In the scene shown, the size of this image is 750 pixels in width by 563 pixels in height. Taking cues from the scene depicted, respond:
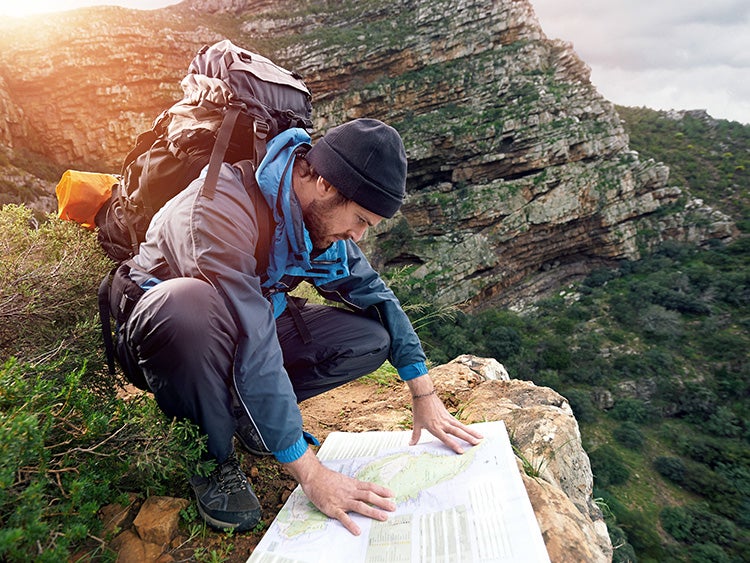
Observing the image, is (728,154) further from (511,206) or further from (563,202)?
(511,206)

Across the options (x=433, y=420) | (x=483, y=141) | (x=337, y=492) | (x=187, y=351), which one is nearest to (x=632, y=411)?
(x=483, y=141)

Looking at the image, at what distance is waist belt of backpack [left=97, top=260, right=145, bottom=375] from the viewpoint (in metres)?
1.12

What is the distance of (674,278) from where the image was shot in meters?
26.1

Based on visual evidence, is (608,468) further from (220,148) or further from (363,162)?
(220,148)

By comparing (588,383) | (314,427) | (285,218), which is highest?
(285,218)

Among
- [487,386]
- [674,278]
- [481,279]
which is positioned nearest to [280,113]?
[487,386]

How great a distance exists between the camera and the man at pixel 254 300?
3.14ft

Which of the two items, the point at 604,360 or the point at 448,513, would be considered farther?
the point at 604,360

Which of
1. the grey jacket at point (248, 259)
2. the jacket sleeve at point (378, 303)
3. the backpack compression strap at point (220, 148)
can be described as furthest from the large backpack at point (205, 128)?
the jacket sleeve at point (378, 303)

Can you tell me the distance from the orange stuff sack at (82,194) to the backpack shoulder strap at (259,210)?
2.82 feet

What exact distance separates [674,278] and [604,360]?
8114 mm

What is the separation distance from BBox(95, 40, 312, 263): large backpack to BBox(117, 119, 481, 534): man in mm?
155

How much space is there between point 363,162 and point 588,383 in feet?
86.3

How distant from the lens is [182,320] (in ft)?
3.13
